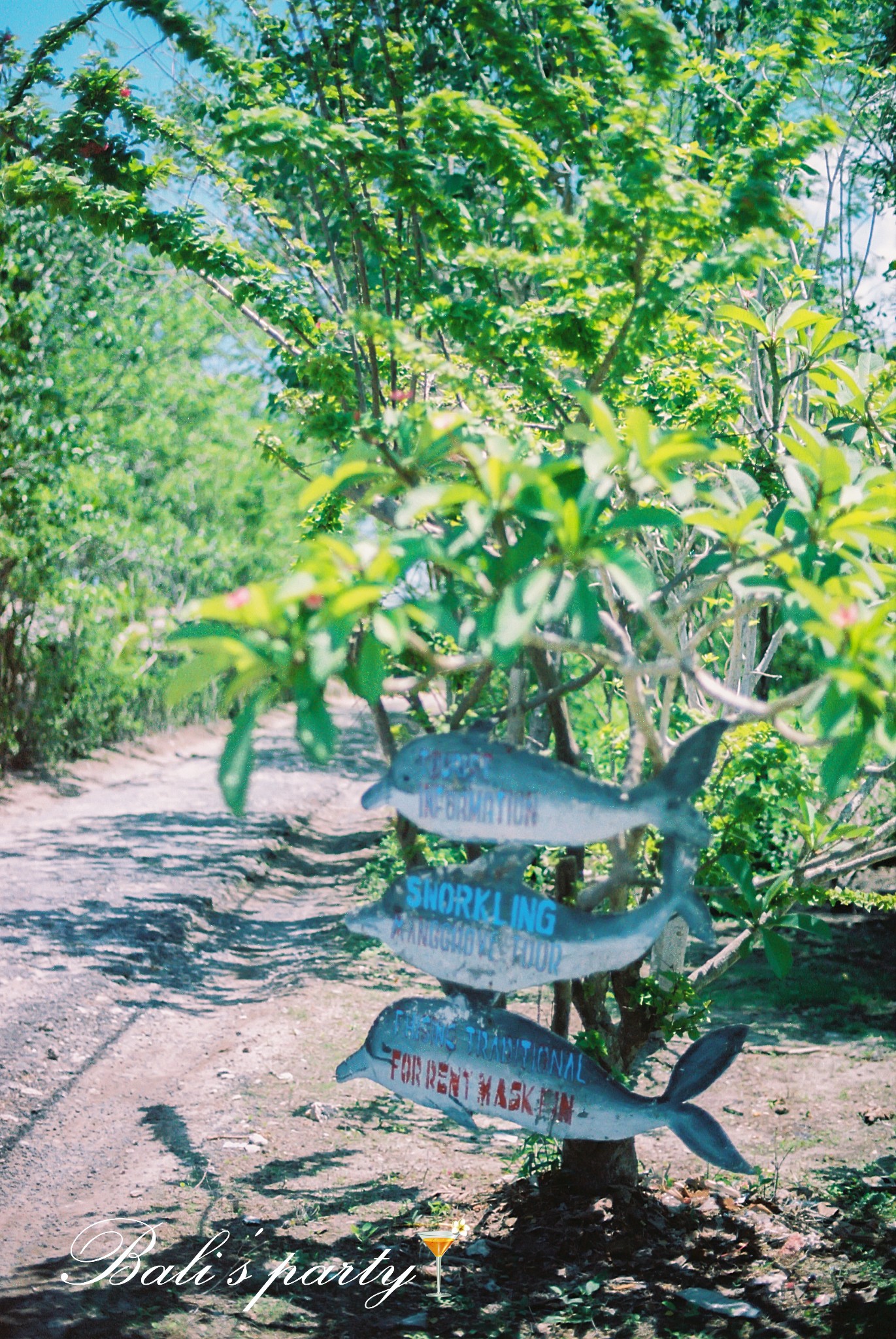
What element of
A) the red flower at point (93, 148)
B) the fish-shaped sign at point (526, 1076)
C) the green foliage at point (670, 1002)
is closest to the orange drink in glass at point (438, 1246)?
the fish-shaped sign at point (526, 1076)

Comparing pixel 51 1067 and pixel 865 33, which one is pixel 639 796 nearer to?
pixel 51 1067

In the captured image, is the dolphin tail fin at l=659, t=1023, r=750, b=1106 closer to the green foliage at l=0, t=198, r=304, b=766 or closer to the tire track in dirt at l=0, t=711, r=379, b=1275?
the tire track in dirt at l=0, t=711, r=379, b=1275

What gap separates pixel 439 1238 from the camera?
2984 millimetres

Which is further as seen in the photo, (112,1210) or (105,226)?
(105,226)

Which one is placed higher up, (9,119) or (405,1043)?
(9,119)

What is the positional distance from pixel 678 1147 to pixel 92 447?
8.35 meters

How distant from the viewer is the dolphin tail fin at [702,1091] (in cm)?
296

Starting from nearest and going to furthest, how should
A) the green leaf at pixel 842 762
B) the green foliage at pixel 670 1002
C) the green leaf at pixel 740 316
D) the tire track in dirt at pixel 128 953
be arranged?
1. the green leaf at pixel 842 762
2. the green leaf at pixel 740 316
3. the green foliage at pixel 670 1002
4. the tire track in dirt at pixel 128 953

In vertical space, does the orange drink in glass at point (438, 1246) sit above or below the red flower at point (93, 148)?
below

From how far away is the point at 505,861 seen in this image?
2797mm

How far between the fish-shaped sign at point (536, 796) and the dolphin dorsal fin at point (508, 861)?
0.63 feet

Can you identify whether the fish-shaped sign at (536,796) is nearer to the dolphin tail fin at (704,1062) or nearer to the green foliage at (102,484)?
the dolphin tail fin at (704,1062)

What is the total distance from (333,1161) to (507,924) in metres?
2.13

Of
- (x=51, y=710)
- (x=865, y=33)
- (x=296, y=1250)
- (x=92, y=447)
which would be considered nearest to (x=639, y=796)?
(x=296, y=1250)
